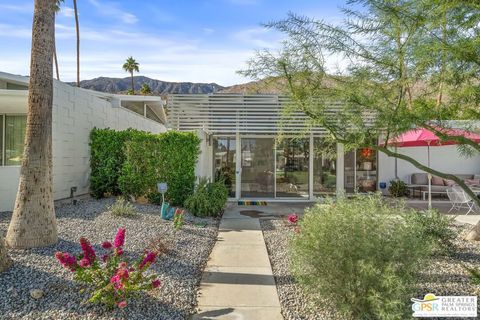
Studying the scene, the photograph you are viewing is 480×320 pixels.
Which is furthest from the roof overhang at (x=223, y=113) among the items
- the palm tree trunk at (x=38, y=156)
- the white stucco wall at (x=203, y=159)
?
the palm tree trunk at (x=38, y=156)

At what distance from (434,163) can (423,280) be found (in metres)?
11.4

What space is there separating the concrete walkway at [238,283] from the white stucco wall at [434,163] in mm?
8800

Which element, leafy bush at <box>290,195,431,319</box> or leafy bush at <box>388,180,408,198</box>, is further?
leafy bush at <box>388,180,408,198</box>

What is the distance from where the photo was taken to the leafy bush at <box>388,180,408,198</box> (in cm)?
1282

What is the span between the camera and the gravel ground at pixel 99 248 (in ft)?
10.6

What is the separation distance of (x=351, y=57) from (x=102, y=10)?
870cm

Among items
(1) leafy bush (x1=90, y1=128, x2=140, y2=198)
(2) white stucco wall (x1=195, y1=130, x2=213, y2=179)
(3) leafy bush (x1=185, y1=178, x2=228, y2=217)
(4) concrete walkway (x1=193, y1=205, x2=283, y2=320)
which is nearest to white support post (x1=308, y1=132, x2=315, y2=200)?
(2) white stucco wall (x1=195, y1=130, x2=213, y2=179)

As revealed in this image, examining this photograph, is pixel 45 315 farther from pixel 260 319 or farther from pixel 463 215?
pixel 463 215

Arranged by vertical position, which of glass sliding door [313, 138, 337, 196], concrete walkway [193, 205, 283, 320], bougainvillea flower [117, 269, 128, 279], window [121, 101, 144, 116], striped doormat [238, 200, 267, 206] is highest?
window [121, 101, 144, 116]

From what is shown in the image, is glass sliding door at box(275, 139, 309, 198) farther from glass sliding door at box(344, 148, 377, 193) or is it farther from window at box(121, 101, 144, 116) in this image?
window at box(121, 101, 144, 116)

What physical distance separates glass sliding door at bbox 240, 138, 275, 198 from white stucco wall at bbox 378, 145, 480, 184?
475 cm

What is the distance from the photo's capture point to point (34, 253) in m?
4.58

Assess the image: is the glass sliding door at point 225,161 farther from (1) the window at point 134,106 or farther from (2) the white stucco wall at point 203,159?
(1) the window at point 134,106

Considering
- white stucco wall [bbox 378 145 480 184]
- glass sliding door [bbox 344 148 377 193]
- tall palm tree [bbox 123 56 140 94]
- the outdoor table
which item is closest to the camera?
the outdoor table
